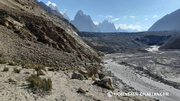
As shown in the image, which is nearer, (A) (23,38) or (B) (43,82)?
(B) (43,82)

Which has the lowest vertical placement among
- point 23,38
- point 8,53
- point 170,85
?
point 170,85

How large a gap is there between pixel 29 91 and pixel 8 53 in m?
8.33

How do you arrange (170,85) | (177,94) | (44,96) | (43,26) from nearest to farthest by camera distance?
(44,96) < (177,94) < (170,85) < (43,26)

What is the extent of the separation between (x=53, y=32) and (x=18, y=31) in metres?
7.13

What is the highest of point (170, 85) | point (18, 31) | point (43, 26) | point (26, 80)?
point (43, 26)

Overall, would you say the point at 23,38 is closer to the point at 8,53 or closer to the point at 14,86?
the point at 8,53

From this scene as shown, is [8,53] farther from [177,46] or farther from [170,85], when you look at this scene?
[177,46]

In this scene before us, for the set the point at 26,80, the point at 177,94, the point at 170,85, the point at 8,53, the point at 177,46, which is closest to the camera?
the point at 26,80

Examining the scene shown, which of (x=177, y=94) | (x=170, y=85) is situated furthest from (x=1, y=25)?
(x=170, y=85)

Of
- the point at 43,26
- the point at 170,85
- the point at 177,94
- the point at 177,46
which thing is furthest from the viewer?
the point at 177,46

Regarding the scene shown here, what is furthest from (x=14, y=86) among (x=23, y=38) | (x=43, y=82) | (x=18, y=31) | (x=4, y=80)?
(x=18, y=31)

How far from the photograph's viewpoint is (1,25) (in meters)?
16.6

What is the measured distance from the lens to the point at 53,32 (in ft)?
78.7

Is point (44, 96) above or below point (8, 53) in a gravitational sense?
below
